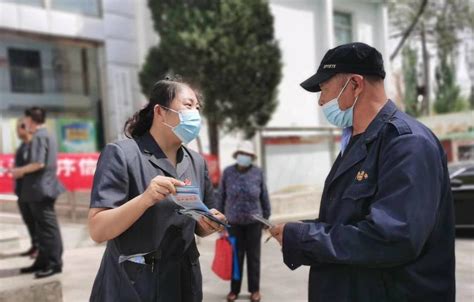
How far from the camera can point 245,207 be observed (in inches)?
207

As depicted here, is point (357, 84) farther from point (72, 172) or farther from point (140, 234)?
point (72, 172)

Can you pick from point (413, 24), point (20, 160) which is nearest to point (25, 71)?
point (20, 160)

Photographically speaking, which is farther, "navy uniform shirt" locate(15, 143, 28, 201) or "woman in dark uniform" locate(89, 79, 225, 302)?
"navy uniform shirt" locate(15, 143, 28, 201)

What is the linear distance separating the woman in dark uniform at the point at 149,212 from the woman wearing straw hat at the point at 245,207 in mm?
2932

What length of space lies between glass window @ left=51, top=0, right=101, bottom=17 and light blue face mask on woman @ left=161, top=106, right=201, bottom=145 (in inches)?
417

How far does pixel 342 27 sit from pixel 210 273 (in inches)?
536

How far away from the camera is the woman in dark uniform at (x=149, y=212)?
78.9 inches

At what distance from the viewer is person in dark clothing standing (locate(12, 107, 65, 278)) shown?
578 cm

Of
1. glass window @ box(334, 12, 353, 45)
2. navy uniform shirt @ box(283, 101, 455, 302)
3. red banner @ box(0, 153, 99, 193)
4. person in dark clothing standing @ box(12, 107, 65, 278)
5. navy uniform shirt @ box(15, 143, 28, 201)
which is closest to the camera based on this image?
navy uniform shirt @ box(283, 101, 455, 302)

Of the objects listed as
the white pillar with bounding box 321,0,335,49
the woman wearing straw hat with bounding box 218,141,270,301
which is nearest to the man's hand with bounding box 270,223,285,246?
the woman wearing straw hat with bounding box 218,141,270,301

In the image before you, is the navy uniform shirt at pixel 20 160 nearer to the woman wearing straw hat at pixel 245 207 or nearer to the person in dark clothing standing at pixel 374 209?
the woman wearing straw hat at pixel 245 207

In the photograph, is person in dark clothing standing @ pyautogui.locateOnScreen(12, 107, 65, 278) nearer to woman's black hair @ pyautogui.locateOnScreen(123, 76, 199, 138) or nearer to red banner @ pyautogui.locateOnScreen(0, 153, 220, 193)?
red banner @ pyautogui.locateOnScreen(0, 153, 220, 193)

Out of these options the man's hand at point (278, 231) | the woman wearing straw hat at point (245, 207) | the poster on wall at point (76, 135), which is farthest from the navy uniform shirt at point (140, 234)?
the poster on wall at point (76, 135)

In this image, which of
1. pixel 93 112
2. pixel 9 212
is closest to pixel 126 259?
pixel 9 212
